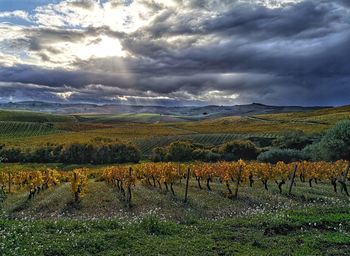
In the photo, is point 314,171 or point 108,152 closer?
point 314,171

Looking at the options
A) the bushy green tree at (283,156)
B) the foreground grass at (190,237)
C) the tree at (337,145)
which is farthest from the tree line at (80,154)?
the foreground grass at (190,237)

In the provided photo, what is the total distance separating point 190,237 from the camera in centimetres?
2069

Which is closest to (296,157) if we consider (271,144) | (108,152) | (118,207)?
(271,144)

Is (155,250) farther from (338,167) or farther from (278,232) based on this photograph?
(338,167)

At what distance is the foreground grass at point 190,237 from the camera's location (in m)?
17.9

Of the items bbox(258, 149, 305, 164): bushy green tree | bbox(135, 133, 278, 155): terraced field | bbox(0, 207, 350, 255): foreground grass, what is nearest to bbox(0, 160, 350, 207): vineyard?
bbox(0, 207, 350, 255): foreground grass

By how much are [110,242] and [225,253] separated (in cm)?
577

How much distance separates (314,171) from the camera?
50125 millimetres

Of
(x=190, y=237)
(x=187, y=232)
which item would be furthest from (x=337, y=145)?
(x=190, y=237)

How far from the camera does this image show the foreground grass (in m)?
17.9

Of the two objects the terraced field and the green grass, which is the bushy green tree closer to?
the terraced field

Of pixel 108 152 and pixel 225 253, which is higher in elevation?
pixel 225 253

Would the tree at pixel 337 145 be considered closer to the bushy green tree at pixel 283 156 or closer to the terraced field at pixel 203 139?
the bushy green tree at pixel 283 156

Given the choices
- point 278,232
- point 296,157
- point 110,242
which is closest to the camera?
point 110,242
